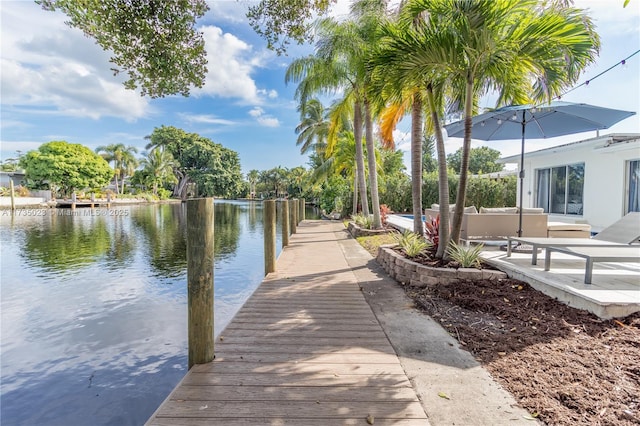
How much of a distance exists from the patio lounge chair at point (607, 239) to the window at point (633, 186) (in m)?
4.39

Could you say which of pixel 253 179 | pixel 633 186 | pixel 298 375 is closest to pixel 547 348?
pixel 298 375

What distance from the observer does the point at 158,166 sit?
49594mm

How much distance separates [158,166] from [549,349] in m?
54.8

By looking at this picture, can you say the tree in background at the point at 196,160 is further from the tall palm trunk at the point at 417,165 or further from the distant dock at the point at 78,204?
the tall palm trunk at the point at 417,165

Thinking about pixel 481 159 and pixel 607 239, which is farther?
pixel 481 159

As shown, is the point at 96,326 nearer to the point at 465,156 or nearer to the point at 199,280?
the point at 199,280

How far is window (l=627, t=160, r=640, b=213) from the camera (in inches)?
347

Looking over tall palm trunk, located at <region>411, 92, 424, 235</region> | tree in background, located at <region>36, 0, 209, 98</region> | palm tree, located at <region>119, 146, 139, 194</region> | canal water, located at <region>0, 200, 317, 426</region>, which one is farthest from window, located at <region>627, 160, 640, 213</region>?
→ palm tree, located at <region>119, 146, 139, 194</region>

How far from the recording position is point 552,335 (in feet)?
10.2

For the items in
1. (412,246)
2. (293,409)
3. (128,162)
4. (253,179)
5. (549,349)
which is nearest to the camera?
(293,409)

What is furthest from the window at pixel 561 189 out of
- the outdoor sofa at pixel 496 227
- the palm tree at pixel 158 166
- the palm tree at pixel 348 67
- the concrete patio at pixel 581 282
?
the palm tree at pixel 158 166

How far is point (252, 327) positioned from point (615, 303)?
12.6 ft

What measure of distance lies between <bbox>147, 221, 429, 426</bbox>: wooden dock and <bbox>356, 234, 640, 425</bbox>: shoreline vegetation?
0.83m

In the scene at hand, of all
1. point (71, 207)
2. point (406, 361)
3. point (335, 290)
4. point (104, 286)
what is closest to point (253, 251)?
Answer: point (104, 286)
